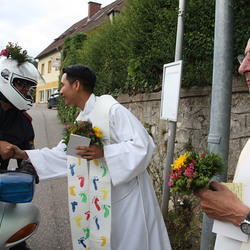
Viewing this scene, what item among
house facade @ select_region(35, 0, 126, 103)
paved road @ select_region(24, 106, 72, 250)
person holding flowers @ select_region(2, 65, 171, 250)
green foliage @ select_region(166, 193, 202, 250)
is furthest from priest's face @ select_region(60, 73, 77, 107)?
house facade @ select_region(35, 0, 126, 103)

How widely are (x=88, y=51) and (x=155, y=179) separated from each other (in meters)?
4.69

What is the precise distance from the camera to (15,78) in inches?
119

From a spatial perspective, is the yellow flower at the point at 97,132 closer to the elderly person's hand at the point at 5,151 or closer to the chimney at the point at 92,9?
the elderly person's hand at the point at 5,151

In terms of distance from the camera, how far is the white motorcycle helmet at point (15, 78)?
296cm

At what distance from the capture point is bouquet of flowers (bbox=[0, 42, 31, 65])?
3.14m

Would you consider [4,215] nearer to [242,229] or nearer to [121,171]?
[121,171]

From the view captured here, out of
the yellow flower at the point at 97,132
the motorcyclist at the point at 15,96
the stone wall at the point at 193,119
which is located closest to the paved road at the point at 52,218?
the motorcyclist at the point at 15,96

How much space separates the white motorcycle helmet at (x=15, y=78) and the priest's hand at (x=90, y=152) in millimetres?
1095

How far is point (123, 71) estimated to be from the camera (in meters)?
6.55

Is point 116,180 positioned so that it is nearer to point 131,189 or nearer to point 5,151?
point 131,189

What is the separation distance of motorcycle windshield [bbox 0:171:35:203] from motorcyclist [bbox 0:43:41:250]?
998 mm

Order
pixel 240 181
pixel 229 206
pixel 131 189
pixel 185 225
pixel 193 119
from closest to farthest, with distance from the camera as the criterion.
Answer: pixel 229 206
pixel 240 181
pixel 131 189
pixel 185 225
pixel 193 119

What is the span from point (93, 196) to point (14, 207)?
2.13 ft

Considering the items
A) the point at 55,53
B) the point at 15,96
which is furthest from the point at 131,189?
the point at 55,53
